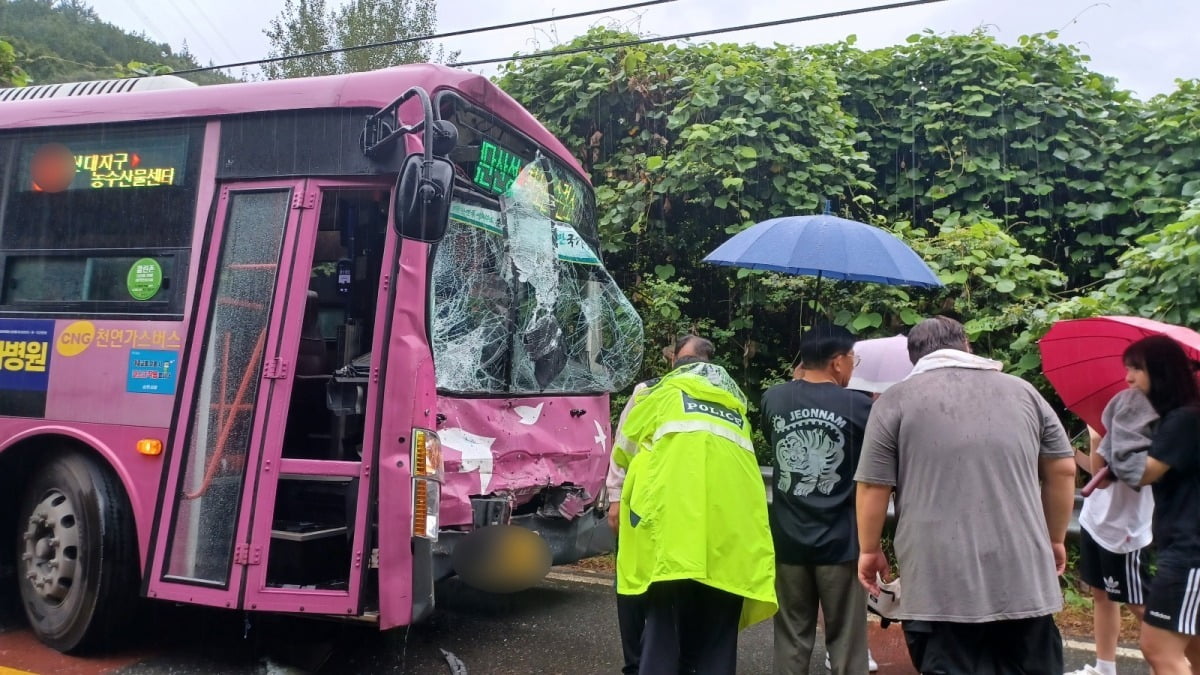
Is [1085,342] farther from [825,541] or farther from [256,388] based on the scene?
[256,388]

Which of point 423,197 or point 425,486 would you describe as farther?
point 425,486

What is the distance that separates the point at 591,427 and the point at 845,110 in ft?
18.7

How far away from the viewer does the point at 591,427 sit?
5363mm

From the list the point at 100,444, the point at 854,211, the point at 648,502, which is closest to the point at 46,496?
the point at 100,444

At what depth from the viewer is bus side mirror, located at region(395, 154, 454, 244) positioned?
3.73 m

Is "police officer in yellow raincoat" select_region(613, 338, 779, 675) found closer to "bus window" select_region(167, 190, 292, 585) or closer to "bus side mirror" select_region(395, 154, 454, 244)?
"bus side mirror" select_region(395, 154, 454, 244)

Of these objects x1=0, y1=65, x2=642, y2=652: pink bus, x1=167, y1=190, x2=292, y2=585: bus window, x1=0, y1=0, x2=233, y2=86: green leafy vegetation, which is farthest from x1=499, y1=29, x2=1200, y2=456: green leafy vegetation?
x1=0, y1=0, x2=233, y2=86: green leafy vegetation

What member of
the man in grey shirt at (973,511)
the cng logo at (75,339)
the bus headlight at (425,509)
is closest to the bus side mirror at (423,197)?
the bus headlight at (425,509)

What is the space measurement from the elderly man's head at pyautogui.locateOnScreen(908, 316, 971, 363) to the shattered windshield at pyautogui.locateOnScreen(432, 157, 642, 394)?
7.53 ft

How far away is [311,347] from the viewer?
448 cm

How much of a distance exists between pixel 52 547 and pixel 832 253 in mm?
4419

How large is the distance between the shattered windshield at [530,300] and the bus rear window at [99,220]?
1418mm

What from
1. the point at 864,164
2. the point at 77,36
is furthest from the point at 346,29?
the point at 864,164

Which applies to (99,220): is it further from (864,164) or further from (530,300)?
(864,164)
